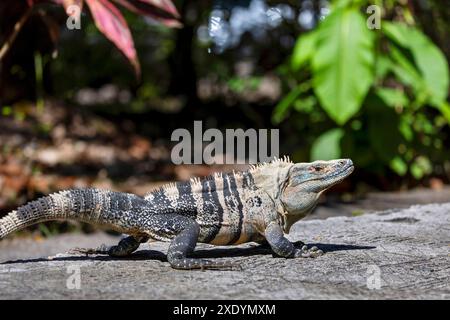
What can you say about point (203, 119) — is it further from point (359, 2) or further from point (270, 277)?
point (270, 277)

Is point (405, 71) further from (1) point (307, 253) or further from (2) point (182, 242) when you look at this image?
(2) point (182, 242)

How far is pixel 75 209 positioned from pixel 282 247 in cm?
117

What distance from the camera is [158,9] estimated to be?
5.52 m

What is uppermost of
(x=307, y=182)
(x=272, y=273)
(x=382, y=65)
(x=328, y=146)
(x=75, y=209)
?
(x=382, y=65)

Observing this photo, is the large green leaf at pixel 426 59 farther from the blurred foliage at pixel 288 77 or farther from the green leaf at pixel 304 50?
the green leaf at pixel 304 50

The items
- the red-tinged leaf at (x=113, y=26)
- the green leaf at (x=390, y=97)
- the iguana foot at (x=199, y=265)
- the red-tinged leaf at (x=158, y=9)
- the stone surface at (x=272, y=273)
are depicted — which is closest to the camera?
the stone surface at (x=272, y=273)

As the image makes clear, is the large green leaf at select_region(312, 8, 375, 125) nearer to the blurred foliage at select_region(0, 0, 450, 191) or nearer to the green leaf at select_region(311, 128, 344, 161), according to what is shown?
the blurred foliage at select_region(0, 0, 450, 191)

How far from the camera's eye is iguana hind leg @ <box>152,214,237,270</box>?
12.5ft

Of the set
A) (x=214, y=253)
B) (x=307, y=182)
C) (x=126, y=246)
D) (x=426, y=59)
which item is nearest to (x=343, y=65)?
(x=426, y=59)

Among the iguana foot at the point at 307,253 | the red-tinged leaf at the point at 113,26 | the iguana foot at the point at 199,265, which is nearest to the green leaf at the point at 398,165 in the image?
the red-tinged leaf at the point at 113,26

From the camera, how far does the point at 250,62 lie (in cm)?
1445

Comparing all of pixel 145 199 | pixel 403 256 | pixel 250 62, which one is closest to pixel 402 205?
pixel 403 256

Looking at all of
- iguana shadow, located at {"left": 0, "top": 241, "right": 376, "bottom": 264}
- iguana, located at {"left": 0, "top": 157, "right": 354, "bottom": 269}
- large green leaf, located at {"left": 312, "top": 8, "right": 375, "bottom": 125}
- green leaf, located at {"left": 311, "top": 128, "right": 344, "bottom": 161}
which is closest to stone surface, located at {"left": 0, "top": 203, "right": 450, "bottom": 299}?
iguana shadow, located at {"left": 0, "top": 241, "right": 376, "bottom": 264}

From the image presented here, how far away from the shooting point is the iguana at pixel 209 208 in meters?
3.98
